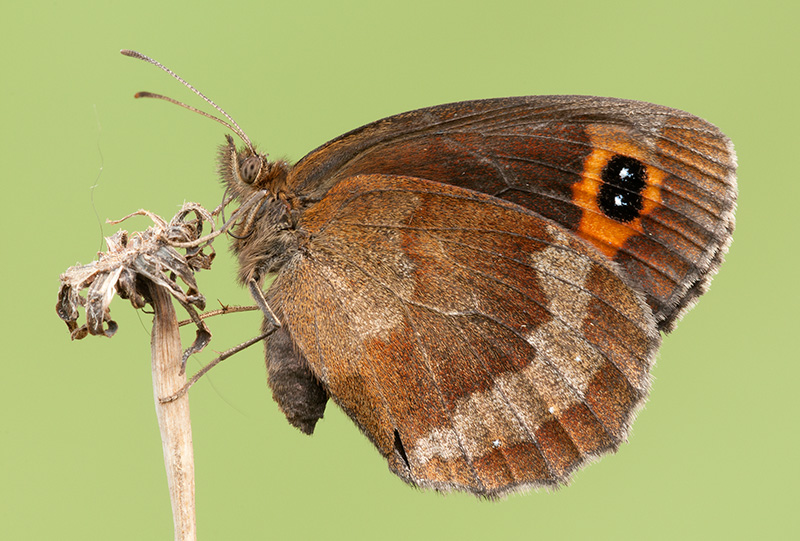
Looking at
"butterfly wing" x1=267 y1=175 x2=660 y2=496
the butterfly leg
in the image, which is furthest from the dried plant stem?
Answer: "butterfly wing" x1=267 y1=175 x2=660 y2=496

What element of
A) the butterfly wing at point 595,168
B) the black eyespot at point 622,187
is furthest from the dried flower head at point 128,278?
the black eyespot at point 622,187

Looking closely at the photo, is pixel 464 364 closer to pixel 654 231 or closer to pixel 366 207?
pixel 366 207

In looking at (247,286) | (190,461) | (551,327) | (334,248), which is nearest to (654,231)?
(551,327)

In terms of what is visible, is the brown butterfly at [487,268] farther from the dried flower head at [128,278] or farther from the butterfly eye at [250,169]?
the dried flower head at [128,278]

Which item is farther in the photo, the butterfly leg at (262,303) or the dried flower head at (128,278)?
the butterfly leg at (262,303)

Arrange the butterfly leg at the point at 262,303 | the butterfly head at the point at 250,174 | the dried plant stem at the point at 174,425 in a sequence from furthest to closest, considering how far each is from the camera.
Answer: the butterfly head at the point at 250,174 < the butterfly leg at the point at 262,303 < the dried plant stem at the point at 174,425

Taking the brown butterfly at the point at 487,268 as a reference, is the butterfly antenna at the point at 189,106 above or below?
above

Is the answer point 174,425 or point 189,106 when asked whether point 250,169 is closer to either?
point 189,106
